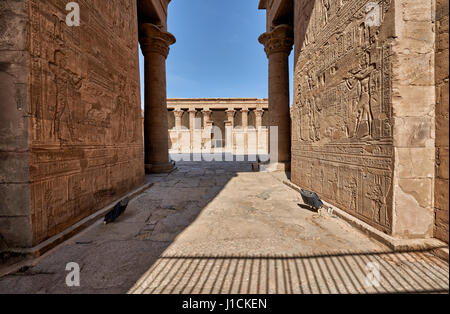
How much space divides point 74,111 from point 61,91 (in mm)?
358

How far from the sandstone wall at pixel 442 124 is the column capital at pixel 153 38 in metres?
8.69

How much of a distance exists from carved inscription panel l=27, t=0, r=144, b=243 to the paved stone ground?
2.39 feet

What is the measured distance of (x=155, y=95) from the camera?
8477 mm

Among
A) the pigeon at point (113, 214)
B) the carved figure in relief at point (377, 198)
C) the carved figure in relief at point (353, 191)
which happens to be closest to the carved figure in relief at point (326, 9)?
the carved figure in relief at point (353, 191)

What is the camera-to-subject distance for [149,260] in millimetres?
2250

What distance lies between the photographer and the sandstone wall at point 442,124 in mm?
2359

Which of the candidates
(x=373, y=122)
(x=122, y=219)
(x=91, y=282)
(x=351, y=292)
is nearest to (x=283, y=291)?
(x=351, y=292)

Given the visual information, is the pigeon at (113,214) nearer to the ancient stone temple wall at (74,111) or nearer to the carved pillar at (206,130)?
the ancient stone temple wall at (74,111)

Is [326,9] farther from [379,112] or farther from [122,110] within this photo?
[122,110]

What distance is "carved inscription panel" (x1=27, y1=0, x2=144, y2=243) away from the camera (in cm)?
255

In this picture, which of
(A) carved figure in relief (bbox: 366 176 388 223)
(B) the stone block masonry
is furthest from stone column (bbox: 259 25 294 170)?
(A) carved figure in relief (bbox: 366 176 388 223)

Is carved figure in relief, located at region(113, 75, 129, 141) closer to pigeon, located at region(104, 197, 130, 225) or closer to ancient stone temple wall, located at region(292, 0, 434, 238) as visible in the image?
pigeon, located at region(104, 197, 130, 225)

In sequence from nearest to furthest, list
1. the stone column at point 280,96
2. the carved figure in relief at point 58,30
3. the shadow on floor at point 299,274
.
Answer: the shadow on floor at point 299,274
the carved figure in relief at point 58,30
the stone column at point 280,96

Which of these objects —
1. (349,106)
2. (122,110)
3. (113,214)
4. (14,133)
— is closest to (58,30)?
(14,133)
